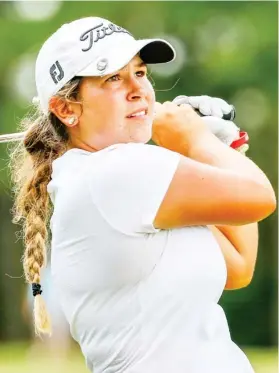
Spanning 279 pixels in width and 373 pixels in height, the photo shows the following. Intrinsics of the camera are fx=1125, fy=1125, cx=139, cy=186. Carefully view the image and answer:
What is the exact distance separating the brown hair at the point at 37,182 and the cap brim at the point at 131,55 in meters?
0.19

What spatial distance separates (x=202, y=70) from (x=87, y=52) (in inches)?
428

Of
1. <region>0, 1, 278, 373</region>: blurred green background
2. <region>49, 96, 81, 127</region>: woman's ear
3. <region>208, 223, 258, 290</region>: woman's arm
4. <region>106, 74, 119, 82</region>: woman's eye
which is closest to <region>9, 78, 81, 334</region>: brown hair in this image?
<region>49, 96, 81, 127</region>: woman's ear

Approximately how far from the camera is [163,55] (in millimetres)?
2414

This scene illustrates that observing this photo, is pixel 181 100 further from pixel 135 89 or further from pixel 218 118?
pixel 135 89

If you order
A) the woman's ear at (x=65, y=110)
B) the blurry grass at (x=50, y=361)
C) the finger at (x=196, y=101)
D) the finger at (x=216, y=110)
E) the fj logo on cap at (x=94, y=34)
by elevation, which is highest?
the fj logo on cap at (x=94, y=34)

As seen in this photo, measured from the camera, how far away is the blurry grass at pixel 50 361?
28.1 feet

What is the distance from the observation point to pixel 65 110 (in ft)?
7.75

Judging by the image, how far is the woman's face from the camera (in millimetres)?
2279

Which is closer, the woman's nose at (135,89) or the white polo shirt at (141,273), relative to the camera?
the white polo shirt at (141,273)

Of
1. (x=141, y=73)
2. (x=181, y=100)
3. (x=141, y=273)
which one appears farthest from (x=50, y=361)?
(x=141, y=273)

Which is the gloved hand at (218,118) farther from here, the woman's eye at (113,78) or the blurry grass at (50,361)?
the blurry grass at (50,361)

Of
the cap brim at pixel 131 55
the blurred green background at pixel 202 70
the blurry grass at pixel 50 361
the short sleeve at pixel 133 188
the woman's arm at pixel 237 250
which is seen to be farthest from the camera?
the blurred green background at pixel 202 70

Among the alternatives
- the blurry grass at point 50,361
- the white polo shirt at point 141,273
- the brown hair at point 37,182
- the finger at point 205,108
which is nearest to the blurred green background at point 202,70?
the blurry grass at point 50,361

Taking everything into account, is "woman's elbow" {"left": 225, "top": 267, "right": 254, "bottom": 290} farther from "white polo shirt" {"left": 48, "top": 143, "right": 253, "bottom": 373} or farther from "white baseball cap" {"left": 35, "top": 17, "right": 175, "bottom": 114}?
"white baseball cap" {"left": 35, "top": 17, "right": 175, "bottom": 114}
